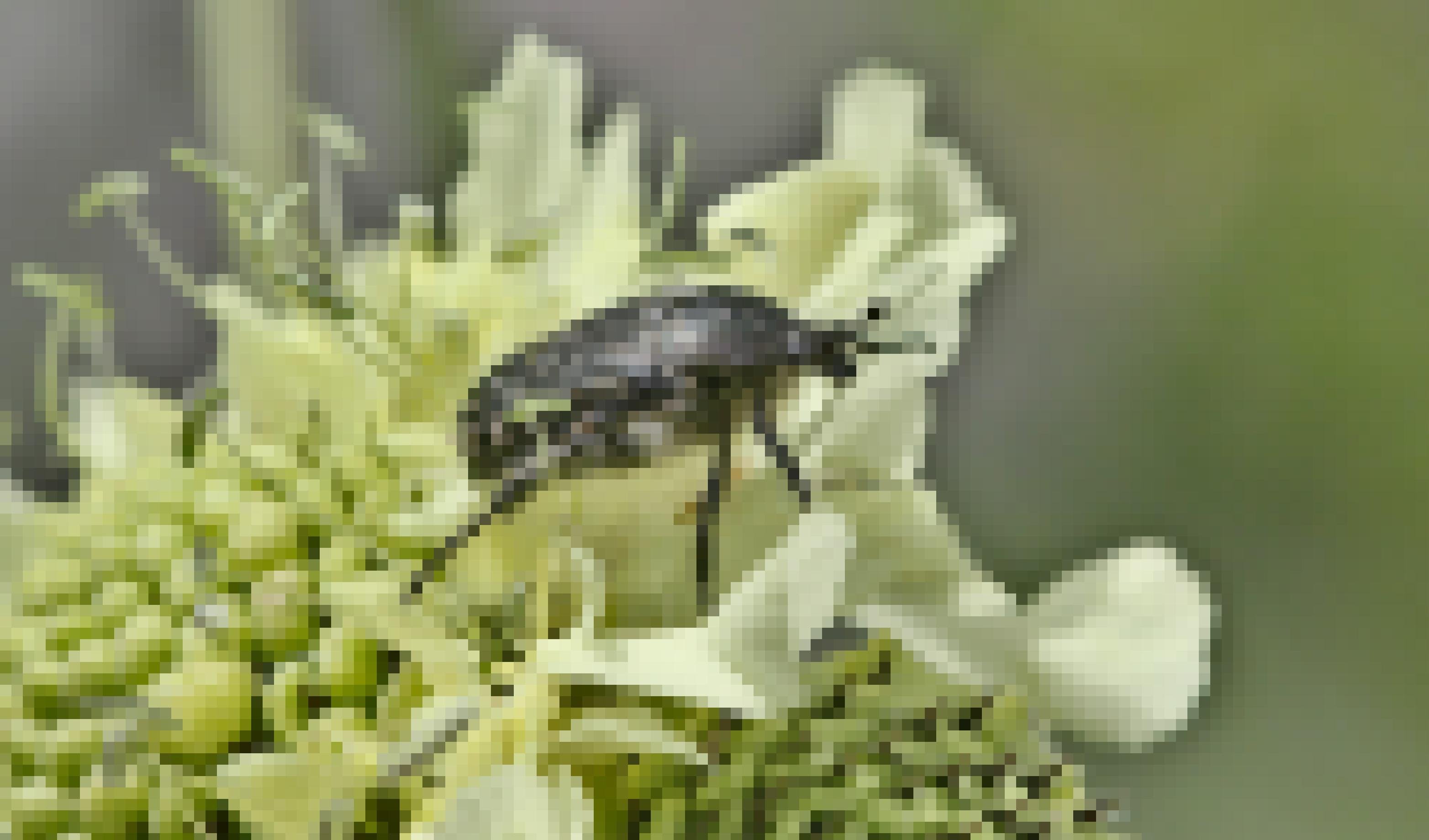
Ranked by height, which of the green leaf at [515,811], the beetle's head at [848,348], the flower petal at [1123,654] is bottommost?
the green leaf at [515,811]

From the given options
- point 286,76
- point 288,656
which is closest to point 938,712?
point 288,656

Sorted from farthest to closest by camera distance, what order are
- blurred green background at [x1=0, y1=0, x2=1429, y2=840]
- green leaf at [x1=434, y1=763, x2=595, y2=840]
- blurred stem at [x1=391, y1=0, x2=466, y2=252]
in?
blurred stem at [x1=391, y1=0, x2=466, y2=252], blurred green background at [x1=0, y1=0, x2=1429, y2=840], green leaf at [x1=434, y1=763, x2=595, y2=840]

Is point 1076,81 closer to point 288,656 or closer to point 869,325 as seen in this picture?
point 869,325

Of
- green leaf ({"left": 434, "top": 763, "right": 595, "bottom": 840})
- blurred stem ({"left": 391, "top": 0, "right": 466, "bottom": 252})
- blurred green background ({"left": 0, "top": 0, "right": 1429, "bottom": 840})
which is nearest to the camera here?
green leaf ({"left": 434, "top": 763, "right": 595, "bottom": 840})

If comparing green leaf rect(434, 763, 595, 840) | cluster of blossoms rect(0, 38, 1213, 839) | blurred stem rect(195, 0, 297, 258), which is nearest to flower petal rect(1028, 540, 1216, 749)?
cluster of blossoms rect(0, 38, 1213, 839)

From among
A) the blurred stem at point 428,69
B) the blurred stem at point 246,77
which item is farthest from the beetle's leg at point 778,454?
the blurred stem at point 428,69

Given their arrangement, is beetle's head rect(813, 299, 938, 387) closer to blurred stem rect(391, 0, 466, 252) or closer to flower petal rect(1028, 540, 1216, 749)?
flower petal rect(1028, 540, 1216, 749)

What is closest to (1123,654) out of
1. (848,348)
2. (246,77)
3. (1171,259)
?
(848,348)

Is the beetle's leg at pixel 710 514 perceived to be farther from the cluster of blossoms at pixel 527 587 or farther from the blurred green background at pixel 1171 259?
the blurred green background at pixel 1171 259
